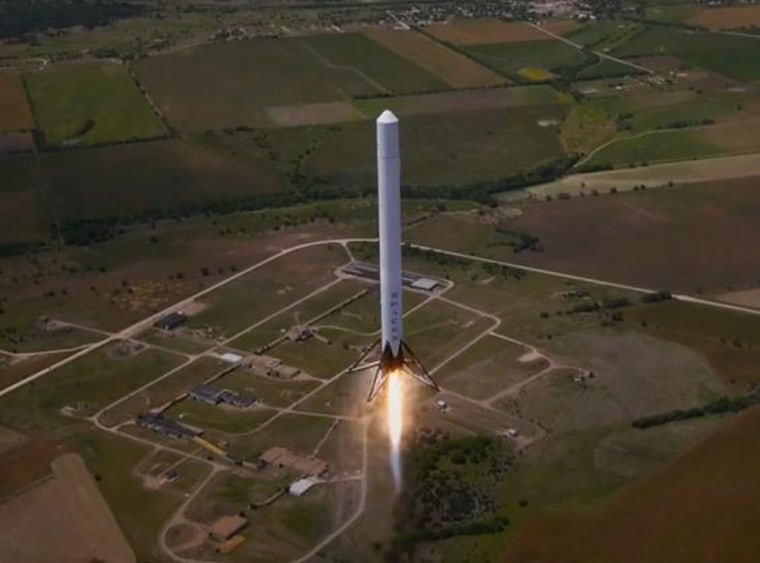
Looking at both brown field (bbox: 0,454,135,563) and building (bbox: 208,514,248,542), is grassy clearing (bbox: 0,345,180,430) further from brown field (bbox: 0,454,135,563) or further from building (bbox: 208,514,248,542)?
building (bbox: 208,514,248,542)

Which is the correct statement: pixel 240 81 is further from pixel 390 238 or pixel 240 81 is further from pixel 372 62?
pixel 390 238

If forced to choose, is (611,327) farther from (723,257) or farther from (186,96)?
(186,96)

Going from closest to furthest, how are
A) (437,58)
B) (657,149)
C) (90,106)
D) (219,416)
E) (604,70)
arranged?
(219,416), (657,149), (90,106), (604,70), (437,58)

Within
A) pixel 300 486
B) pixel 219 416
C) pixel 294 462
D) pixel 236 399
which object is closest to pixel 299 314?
pixel 236 399

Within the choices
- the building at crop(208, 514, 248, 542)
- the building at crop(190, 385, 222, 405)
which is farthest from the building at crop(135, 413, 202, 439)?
the building at crop(208, 514, 248, 542)

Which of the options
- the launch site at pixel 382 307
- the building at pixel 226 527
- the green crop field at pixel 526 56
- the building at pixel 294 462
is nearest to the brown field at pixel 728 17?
the launch site at pixel 382 307

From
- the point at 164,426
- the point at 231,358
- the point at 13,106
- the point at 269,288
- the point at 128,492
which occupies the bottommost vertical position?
the point at 128,492

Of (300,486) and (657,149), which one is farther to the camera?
(657,149)
